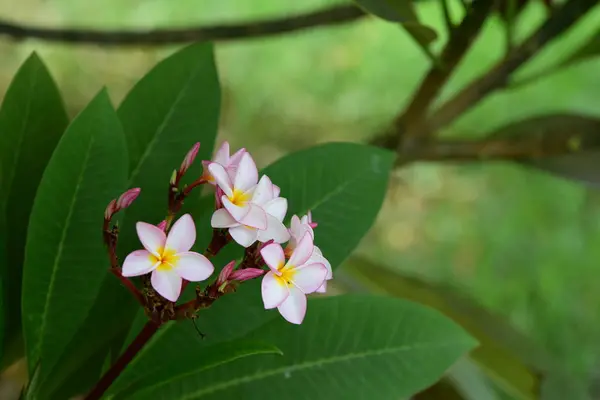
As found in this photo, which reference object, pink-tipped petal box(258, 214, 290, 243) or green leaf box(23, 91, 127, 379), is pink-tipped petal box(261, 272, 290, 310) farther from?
green leaf box(23, 91, 127, 379)

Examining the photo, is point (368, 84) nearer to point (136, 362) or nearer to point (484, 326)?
point (484, 326)

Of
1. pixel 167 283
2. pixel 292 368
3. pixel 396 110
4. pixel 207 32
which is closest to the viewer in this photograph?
pixel 167 283

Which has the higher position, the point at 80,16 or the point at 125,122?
the point at 80,16

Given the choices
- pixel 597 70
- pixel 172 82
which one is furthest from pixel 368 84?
pixel 172 82

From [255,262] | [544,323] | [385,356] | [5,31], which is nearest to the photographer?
[255,262]

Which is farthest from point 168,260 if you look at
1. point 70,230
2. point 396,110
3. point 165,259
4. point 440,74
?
point 396,110

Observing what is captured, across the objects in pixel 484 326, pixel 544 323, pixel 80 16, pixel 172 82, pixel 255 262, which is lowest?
pixel 544 323

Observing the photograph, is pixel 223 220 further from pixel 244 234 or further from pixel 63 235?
pixel 63 235

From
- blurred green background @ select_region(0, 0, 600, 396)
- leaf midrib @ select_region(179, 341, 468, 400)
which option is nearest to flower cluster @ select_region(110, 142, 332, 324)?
leaf midrib @ select_region(179, 341, 468, 400)
